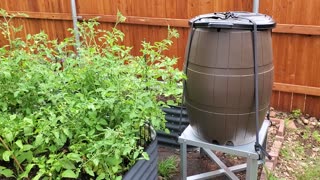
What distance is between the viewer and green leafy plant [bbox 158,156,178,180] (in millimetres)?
2559

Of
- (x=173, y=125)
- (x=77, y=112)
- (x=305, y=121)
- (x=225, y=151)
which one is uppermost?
(x=77, y=112)

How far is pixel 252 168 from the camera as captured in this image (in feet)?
6.70

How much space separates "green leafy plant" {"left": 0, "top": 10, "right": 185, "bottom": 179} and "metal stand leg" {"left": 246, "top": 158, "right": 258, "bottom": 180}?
66 cm

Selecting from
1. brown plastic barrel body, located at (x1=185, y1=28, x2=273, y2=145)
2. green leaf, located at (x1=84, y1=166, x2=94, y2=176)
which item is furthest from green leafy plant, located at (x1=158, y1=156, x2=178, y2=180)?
green leaf, located at (x1=84, y1=166, x2=94, y2=176)

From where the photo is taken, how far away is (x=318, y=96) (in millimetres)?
3344

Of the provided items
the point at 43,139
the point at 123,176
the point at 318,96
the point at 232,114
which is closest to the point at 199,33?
the point at 232,114

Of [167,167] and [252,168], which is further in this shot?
[167,167]

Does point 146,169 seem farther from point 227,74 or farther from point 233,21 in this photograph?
point 233,21

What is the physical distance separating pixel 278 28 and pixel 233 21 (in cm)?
161

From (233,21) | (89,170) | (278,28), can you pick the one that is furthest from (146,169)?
(278,28)

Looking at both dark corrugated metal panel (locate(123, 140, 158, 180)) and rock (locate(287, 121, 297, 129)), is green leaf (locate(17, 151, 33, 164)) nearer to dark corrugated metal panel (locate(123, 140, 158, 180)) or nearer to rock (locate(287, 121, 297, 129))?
dark corrugated metal panel (locate(123, 140, 158, 180))

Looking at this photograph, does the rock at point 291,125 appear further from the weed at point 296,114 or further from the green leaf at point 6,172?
the green leaf at point 6,172

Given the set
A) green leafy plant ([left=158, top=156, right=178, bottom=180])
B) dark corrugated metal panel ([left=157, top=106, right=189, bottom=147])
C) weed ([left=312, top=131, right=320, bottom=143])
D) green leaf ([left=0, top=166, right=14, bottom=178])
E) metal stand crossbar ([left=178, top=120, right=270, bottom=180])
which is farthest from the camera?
weed ([left=312, top=131, right=320, bottom=143])

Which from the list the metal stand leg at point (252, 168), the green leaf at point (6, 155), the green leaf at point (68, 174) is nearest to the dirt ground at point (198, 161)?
the metal stand leg at point (252, 168)
